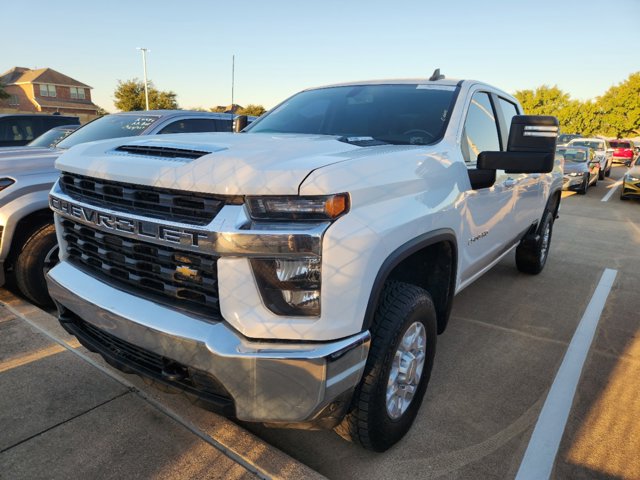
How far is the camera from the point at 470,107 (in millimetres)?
3275

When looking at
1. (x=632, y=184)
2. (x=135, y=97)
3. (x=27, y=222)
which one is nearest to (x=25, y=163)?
(x=27, y=222)

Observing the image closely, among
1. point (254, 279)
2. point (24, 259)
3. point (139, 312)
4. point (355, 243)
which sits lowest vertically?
point (24, 259)

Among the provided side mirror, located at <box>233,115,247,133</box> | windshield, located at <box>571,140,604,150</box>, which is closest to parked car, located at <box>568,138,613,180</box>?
windshield, located at <box>571,140,604,150</box>

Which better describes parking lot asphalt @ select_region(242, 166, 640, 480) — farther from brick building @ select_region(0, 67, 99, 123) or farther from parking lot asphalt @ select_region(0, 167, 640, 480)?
brick building @ select_region(0, 67, 99, 123)

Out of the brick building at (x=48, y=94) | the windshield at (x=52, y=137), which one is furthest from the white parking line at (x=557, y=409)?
the brick building at (x=48, y=94)

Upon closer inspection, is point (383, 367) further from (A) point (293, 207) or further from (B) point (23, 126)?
(B) point (23, 126)

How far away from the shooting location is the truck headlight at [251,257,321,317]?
1.78 metres

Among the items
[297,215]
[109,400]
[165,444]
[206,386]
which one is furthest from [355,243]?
[109,400]

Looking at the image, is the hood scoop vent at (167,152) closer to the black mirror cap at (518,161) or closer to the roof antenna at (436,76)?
the black mirror cap at (518,161)

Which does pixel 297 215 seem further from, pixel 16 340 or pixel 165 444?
pixel 16 340

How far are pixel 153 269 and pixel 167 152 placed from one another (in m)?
0.55

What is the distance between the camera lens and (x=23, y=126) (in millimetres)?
8633

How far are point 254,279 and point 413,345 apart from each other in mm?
1057

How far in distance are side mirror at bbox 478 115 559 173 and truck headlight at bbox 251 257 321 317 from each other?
1589 mm
